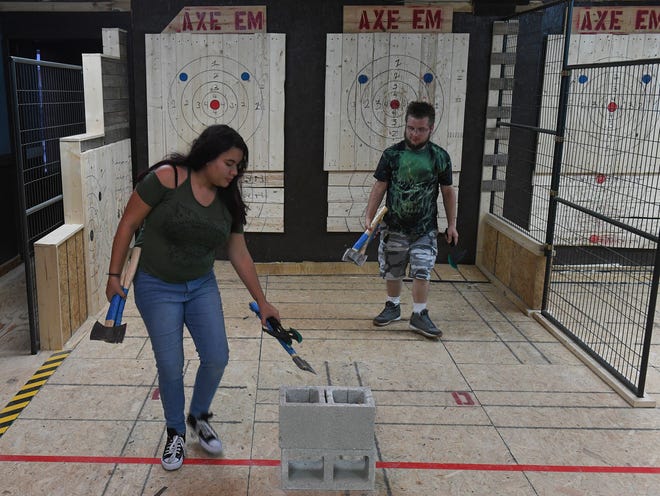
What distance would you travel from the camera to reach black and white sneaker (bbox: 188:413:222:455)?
10.3 feet

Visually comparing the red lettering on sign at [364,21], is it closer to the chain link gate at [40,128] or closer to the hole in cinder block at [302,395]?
the chain link gate at [40,128]

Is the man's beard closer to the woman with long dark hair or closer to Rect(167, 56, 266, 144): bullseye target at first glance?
the woman with long dark hair

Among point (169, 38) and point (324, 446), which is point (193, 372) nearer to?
point (324, 446)

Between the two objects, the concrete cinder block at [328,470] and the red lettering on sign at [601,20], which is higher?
the red lettering on sign at [601,20]

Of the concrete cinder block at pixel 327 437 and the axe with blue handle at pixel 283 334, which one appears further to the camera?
the axe with blue handle at pixel 283 334

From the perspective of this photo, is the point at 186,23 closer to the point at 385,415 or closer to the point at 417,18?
the point at 417,18

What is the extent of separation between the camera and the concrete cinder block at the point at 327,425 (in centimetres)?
278

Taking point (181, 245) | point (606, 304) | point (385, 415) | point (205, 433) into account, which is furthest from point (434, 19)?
point (205, 433)

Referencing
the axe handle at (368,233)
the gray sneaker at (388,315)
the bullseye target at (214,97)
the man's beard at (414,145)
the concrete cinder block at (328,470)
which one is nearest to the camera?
the concrete cinder block at (328,470)

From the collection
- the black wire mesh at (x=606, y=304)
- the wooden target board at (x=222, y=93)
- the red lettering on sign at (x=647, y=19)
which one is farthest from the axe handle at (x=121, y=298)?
the red lettering on sign at (x=647, y=19)

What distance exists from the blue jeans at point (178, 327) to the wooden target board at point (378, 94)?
343 centimetres

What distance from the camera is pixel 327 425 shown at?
2.79 meters

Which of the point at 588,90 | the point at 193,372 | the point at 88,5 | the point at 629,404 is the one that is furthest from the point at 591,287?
the point at 88,5

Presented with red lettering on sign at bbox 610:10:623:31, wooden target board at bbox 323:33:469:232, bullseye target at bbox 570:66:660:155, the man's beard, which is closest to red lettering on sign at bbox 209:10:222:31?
wooden target board at bbox 323:33:469:232
